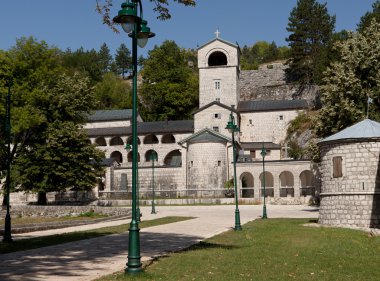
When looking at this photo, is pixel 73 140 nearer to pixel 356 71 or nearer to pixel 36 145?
pixel 36 145

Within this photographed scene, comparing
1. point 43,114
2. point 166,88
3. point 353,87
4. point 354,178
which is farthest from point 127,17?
point 166,88

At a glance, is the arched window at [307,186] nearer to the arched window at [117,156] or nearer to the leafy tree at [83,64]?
the arched window at [117,156]

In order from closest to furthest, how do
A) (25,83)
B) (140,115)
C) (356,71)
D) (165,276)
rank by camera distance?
(165,276) → (356,71) → (25,83) → (140,115)

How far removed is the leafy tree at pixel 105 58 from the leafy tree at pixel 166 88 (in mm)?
55918

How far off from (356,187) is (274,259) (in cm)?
1157

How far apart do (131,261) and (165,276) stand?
0.74 m

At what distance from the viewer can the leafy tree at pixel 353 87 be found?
33.2 meters

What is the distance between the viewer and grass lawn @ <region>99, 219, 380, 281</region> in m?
9.71

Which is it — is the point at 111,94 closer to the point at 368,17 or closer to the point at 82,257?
the point at 368,17

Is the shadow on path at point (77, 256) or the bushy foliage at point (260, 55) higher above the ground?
the bushy foliage at point (260, 55)

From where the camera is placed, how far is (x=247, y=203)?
159 ft

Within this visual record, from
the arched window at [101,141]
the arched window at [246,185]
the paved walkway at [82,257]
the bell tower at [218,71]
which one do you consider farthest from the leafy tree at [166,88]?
the paved walkway at [82,257]

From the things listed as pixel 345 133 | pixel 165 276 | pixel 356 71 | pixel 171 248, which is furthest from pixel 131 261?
pixel 356 71

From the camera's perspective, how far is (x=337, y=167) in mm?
22938
